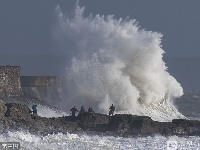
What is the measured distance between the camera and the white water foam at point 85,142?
1803 cm

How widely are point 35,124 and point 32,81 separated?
18207 millimetres

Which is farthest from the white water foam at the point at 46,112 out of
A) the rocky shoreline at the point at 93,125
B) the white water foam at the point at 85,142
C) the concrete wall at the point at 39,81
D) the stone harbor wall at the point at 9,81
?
the concrete wall at the point at 39,81

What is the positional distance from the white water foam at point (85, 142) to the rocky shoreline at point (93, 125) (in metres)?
0.76

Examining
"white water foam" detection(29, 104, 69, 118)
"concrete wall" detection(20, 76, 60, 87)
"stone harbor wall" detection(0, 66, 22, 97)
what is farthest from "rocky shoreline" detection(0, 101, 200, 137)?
"concrete wall" detection(20, 76, 60, 87)

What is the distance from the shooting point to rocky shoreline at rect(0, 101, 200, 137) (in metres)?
20.4

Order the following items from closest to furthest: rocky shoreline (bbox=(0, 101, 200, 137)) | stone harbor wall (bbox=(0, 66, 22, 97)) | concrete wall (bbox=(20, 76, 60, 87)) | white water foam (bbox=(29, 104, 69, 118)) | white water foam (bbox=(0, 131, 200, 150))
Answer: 1. white water foam (bbox=(0, 131, 200, 150))
2. rocky shoreline (bbox=(0, 101, 200, 137))
3. white water foam (bbox=(29, 104, 69, 118))
4. stone harbor wall (bbox=(0, 66, 22, 97))
5. concrete wall (bbox=(20, 76, 60, 87))

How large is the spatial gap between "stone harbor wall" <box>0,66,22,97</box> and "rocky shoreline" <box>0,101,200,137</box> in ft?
26.1

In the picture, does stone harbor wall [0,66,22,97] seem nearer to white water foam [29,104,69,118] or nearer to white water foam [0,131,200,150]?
white water foam [29,104,69,118]

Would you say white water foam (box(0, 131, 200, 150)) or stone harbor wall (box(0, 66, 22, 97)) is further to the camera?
stone harbor wall (box(0, 66, 22, 97))

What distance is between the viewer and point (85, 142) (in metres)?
19.2

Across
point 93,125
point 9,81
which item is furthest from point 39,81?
point 93,125

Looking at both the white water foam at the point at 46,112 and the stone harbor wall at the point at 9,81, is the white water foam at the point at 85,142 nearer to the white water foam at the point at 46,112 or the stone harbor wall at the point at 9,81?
the white water foam at the point at 46,112

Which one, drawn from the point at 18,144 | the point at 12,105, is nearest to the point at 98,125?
the point at 12,105

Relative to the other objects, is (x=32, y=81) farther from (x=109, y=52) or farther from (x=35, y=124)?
(x=35, y=124)
